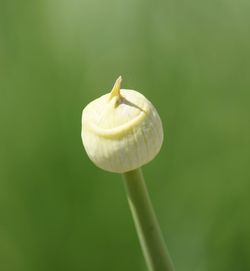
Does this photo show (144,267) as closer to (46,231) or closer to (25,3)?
(46,231)

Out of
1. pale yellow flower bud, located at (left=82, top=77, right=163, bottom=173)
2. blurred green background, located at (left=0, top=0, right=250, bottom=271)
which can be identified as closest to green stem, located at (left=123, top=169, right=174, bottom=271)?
pale yellow flower bud, located at (left=82, top=77, right=163, bottom=173)

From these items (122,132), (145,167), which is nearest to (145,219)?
(122,132)

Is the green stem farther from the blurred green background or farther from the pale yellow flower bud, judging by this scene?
the blurred green background

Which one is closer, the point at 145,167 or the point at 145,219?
the point at 145,219

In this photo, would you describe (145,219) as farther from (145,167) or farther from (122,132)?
(145,167)

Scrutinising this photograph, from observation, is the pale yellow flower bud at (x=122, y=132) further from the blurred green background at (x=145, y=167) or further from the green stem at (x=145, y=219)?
the blurred green background at (x=145, y=167)

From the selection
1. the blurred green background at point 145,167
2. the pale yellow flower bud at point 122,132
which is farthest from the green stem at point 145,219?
the blurred green background at point 145,167
